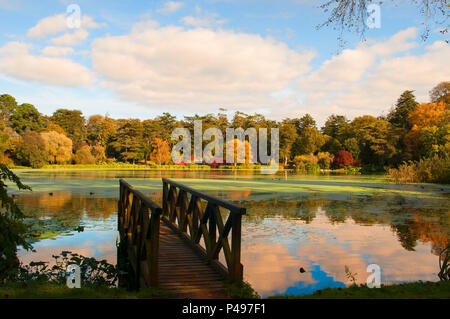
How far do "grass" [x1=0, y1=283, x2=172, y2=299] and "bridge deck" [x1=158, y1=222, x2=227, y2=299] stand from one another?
0.99ft

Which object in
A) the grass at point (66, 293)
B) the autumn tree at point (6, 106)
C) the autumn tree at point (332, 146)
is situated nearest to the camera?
the grass at point (66, 293)

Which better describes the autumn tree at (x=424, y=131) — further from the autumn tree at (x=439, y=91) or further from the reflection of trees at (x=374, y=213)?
the reflection of trees at (x=374, y=213)

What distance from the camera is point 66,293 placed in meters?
3.97

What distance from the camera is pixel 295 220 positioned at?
11.8 m

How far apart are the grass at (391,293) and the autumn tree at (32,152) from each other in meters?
53.8

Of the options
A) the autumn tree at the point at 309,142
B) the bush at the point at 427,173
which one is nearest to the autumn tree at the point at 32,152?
the autumn tree at the point at 309,142

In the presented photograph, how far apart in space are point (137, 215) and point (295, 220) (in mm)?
6936

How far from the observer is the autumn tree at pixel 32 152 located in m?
50.6

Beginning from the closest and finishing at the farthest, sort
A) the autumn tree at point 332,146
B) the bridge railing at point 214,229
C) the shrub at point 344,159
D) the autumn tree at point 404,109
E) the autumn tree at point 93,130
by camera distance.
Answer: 1. the bridge railing at point 214,229
2. the autumn tree at point 404,109
3. the shrub at point 344,159
4. the autumn tree at point 332,146
5. the autumn tree at point 93,130

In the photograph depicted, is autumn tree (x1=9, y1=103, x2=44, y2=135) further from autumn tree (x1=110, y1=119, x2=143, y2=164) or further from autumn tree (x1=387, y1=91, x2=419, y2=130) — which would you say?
autumn tree (x1=387, y1=91, x2=419, y2=130)

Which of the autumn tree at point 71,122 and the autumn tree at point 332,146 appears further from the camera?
the autumn tree at point 71,122

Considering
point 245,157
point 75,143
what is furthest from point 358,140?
point 75,143
